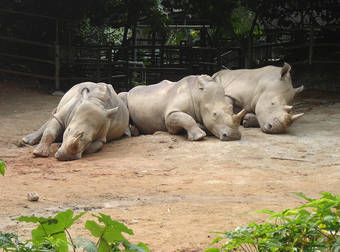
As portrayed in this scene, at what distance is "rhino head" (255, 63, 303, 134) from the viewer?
889 cm

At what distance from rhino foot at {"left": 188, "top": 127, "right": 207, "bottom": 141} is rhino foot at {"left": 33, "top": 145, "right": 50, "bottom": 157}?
2.13 metres

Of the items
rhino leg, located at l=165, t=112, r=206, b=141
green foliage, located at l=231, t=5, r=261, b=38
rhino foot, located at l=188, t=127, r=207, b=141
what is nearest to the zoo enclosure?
green foliage, located at l=231, t=5, r=261, b=38

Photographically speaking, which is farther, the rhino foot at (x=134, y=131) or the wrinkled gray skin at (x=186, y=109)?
the rhino foot at (x=134, y=131)

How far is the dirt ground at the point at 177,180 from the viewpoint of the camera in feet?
14.4

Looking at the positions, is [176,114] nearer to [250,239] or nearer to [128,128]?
[128,128]

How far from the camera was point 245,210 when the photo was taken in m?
4.74

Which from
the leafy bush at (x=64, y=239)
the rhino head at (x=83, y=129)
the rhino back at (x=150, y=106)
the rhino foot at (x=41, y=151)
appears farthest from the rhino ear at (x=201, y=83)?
the leafy bush at (x=64, y=239)

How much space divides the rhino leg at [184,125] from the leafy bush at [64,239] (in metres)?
6.16

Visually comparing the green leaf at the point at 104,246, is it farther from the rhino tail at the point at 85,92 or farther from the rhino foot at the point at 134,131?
the rhino foot at the point at 134,131

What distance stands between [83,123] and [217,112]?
7.17 ft

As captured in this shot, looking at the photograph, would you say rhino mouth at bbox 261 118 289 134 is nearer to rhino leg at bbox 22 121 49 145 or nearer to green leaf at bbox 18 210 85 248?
rhino leg at bbox 22 121 49 145

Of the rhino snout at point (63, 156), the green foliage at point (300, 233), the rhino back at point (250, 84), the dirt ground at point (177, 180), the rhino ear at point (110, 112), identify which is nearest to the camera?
the green foliage at point (300, 233)

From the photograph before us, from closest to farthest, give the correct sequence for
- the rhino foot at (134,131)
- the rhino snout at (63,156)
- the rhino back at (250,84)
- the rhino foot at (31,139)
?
the rhino snout at (63,156) → the rhino foot at (31,139) → the rhino foot at (134,131) → the rhino back at (250,84)

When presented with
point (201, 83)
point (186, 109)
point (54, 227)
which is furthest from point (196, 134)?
point (54, 227)
